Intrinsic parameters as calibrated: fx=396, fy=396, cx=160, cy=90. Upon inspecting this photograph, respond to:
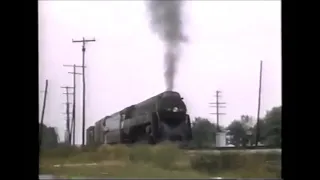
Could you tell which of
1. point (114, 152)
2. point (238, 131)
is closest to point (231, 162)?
point (238, 131)

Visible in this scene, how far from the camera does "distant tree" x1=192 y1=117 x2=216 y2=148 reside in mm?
1253

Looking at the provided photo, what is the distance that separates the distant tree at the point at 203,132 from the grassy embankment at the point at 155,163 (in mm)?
39

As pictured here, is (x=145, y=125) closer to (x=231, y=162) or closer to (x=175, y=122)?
(x=175, y=122)

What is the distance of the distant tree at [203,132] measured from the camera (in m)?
1.25

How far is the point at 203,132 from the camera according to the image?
1.26m

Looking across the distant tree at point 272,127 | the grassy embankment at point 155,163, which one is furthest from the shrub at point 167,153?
the distant tree at point 272,127

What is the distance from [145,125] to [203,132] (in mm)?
187

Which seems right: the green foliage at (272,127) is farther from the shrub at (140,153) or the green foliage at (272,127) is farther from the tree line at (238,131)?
the shrub at (140,153)
